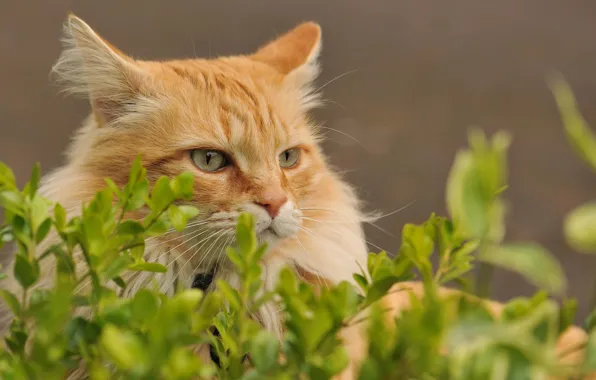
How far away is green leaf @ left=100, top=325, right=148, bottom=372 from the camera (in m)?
0.31

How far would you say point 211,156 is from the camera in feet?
3.06

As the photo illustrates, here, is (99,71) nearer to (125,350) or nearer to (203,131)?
(203,131)

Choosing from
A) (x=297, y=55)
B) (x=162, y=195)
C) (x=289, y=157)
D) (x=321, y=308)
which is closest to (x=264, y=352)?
(x=321, y=308)

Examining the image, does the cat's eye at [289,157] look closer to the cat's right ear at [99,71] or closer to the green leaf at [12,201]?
the cat's right ear at [99,71]

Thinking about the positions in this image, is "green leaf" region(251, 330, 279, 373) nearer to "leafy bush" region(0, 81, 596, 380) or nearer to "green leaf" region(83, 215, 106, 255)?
"leafy bush" region(0, 81, 596, 380)

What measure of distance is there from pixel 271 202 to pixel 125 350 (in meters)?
0.57

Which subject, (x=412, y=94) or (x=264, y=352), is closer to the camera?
(x=264, y=352)

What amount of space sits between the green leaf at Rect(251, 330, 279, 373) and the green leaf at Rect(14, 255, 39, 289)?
0.52 feet

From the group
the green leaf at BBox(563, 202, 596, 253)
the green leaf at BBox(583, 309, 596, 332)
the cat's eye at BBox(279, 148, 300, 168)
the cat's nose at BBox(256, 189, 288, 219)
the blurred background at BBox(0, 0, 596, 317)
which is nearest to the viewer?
the green leaf at BBox(563, 202, 596, 253)

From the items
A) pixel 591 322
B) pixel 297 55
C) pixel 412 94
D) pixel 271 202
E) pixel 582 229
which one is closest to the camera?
pixel 582 229

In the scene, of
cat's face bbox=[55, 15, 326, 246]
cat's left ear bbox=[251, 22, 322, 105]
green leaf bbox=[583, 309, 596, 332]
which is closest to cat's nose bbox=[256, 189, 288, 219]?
cat's face bbox=[55, 15, 326, 246]

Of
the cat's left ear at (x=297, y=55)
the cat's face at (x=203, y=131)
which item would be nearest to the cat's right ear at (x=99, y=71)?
the cat's face at (x=203, y=131)

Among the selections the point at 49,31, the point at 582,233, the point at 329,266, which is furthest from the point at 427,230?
the point at 49,31

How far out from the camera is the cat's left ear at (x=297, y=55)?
110 centimetres
